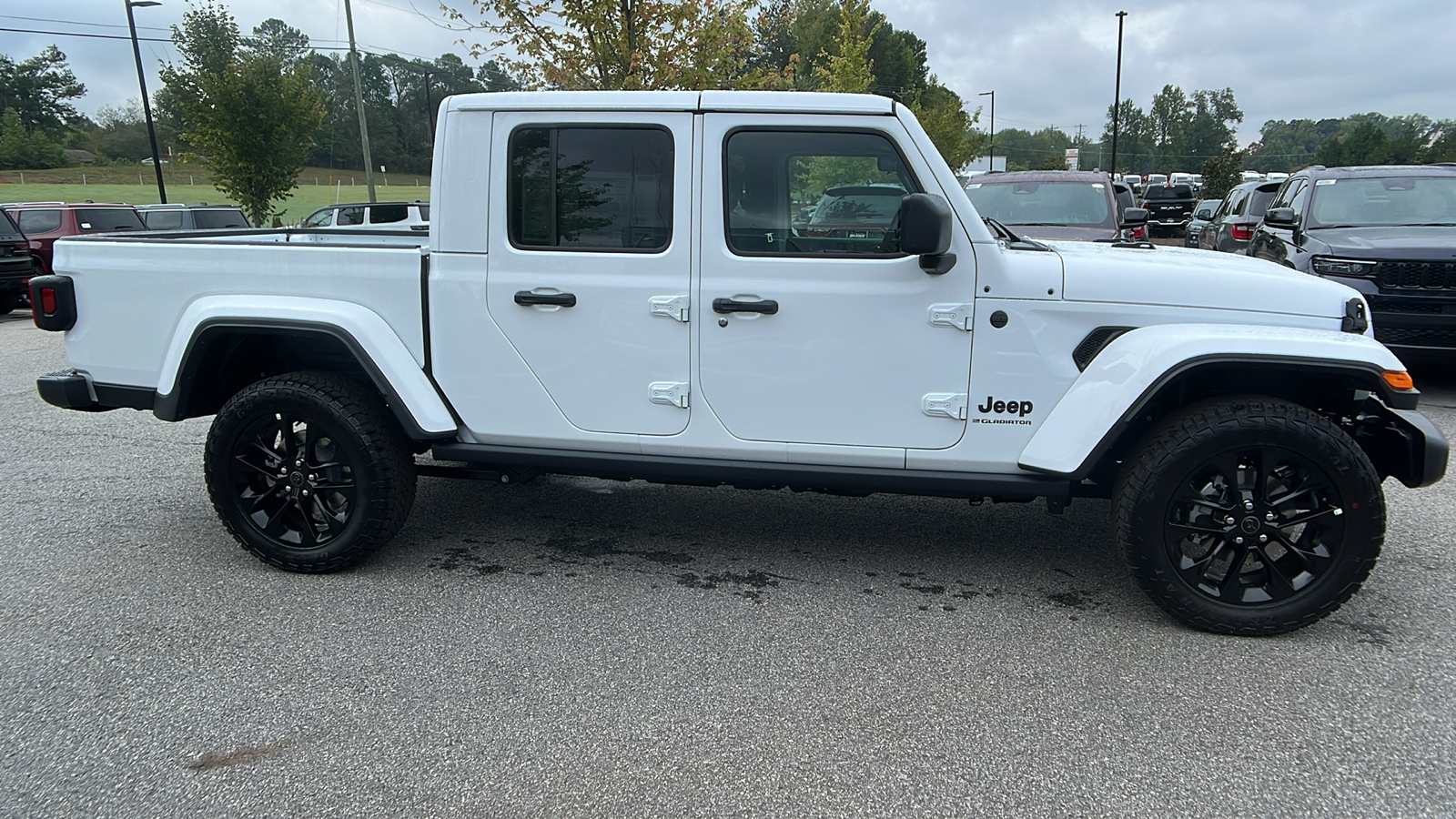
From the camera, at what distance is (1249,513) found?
331cm

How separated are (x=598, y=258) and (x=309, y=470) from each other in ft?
5.24

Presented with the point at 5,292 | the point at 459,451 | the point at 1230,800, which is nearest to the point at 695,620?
the point at 459,451

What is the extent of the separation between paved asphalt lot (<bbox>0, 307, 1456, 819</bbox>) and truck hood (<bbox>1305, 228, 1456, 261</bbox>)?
3.21 meters

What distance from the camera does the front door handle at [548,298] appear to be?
12.1 ft

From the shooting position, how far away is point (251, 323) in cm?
388

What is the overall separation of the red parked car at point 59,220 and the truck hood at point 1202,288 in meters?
16.5

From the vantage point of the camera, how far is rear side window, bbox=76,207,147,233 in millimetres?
15485

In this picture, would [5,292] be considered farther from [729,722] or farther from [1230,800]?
[1230,800]

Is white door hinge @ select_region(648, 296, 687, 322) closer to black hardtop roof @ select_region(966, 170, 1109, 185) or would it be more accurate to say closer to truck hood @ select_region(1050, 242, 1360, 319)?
truck hood @ select_region(1050, 242, 1360, 319)

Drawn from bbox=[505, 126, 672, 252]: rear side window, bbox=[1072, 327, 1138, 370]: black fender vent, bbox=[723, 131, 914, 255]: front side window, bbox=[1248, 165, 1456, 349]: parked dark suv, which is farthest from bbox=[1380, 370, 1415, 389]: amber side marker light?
bbox=[1248, 165, 1456, 349]: parked dark suv

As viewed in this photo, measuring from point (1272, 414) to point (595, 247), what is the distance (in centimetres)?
261

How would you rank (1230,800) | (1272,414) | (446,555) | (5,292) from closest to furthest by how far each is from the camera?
1. (1230,800)
2. (1272,414)
3. (446,555)
4. (5,292)

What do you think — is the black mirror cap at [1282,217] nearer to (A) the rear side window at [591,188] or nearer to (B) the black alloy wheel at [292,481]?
(A) the rear side window at [591,188]

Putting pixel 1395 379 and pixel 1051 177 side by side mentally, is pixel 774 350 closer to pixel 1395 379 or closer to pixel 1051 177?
→ pixel 1395 379
